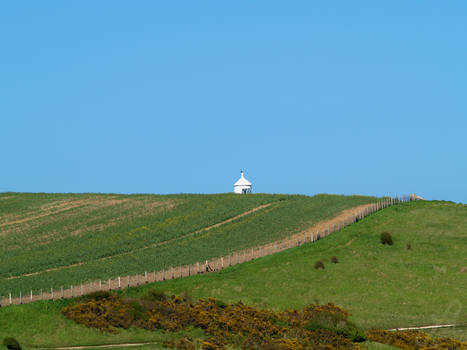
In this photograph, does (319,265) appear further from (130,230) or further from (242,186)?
(242,186)

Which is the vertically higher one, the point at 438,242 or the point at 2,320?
the point at 438,242

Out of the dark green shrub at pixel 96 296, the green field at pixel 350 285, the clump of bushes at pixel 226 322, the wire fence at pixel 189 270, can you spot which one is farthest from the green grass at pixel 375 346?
the wire fence at pixel 189 270

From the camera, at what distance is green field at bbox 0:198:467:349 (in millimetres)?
53062

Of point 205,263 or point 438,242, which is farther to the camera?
point 438,242

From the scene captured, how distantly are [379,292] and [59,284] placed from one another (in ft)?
102

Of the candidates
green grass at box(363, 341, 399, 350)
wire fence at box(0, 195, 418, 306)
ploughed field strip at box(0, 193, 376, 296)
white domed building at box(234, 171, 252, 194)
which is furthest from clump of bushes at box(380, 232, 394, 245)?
white domed building at box(234, 171, 252, 194)

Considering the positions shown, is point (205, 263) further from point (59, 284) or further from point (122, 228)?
point (122, 228)

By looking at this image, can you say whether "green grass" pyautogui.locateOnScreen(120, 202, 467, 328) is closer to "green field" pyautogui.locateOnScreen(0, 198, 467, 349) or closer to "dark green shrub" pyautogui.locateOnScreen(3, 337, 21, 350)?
"green field" pyautogui.locateOnScreen(0, 198, 467, 349)

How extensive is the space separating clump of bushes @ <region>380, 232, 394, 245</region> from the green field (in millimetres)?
745

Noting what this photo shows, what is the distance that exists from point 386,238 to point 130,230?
38515mm

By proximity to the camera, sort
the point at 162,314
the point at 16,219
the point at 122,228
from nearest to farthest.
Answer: the point at 162,314, the point at 122,228, the point at 16,219

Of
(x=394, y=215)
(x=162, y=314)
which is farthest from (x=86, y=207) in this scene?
(x=162, y=314)

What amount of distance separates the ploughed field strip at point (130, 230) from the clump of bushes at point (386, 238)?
1306 centimetres

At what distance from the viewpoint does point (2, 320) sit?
53094mm
